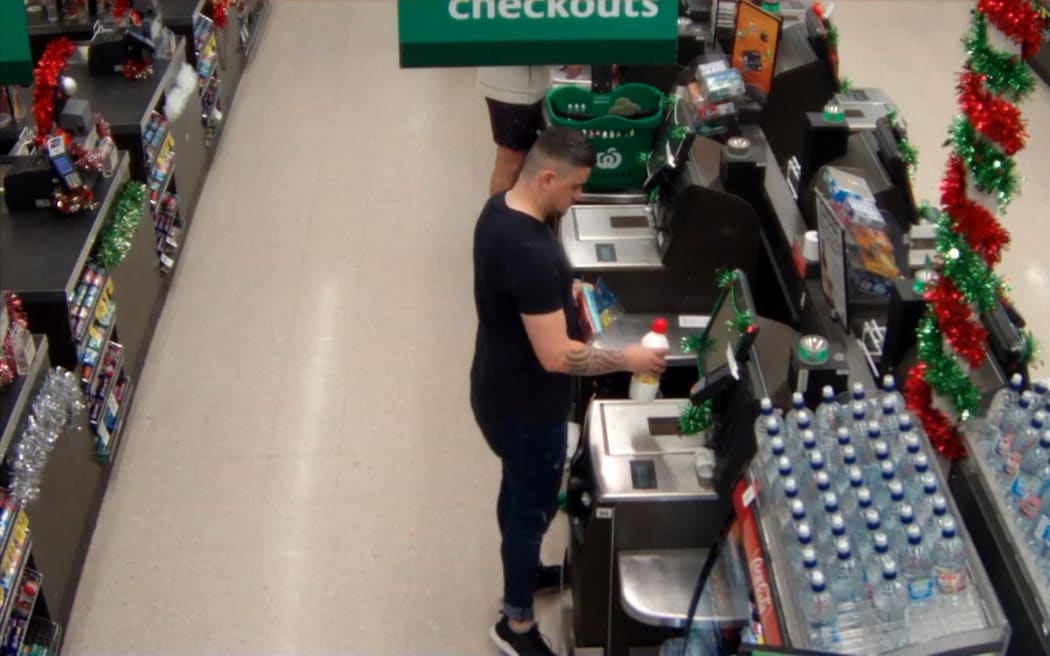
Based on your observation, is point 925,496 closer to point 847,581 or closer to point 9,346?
point 847,581

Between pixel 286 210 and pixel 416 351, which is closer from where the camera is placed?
pixel 416 351

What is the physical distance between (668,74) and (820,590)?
380 centimetres

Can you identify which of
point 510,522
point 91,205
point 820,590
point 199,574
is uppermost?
point 820,590

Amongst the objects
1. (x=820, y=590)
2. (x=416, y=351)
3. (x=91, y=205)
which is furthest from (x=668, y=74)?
(x=820, y=590)

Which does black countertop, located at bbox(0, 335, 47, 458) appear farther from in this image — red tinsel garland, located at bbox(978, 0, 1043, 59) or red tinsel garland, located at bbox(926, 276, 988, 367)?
red tinsel garland, located at bbox(978, 0, 1043, 59)

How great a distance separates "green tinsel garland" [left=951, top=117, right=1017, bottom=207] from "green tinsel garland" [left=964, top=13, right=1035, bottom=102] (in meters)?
0.14

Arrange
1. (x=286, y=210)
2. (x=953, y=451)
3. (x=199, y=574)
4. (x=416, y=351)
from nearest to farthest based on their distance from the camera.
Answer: (x=953, y=451), (x=199, y=574), (x=416, y=351), (x=286, y=210)

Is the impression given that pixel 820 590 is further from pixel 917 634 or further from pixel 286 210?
pixel 286 210

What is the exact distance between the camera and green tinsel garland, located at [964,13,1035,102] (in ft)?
11.5

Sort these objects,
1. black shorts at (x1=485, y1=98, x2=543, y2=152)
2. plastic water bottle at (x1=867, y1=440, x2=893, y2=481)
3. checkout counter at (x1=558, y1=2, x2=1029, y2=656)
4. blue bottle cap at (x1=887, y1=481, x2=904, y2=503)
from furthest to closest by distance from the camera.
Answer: black shorts at (x1=485, y1=98, x2=543, y2=152) → checkout counter at (x1=558, y1=2, x2=1029, y2=656) → plastic water bottle at (x1=867, y1=440, x2=893, y2=481) → blue bottle cap at (x1=887, y1=481, x2=904, y2=503)

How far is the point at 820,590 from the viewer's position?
124 inches

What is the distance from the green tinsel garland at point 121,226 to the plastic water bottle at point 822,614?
3436 mm

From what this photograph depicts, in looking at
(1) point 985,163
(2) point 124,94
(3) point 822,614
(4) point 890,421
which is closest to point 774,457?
(4) point 890,421

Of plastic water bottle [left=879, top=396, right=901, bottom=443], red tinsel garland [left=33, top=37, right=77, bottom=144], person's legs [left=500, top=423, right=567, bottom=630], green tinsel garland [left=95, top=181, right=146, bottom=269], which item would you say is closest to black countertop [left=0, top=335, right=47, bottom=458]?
green tinsel garland [left=95, top=181, right=146, bottom=269]
